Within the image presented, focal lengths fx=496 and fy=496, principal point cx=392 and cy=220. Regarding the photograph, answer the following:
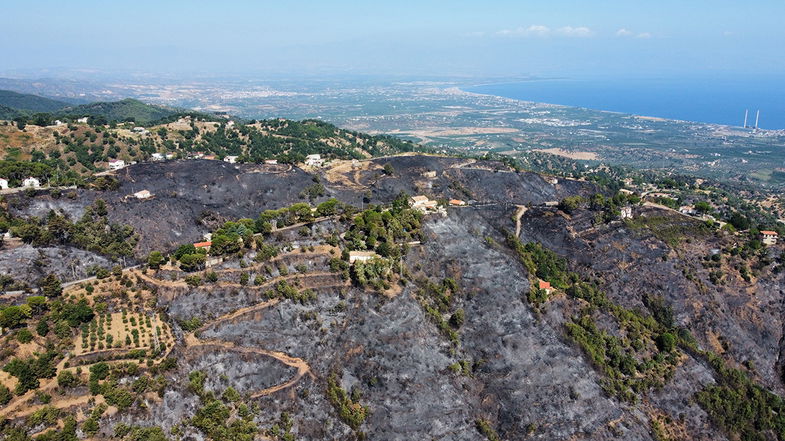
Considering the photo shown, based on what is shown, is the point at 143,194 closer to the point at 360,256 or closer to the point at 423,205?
the point at 360,256

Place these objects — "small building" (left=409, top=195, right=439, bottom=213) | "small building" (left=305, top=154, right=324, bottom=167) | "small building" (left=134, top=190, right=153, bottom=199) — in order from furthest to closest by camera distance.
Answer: "small building" (left=305, top=154, right=324, bottom=167) < "small building" (left=134, top=190, right=153, bottom=199) < "small building" (left=409, top=195, right=439, bottom=213)

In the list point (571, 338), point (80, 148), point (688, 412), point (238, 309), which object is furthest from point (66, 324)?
point (80, 148)

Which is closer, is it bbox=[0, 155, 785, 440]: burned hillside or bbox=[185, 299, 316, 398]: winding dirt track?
bbox=[0, 155, 785, 440]: burned hillside

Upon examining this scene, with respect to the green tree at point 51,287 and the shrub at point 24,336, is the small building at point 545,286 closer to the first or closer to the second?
the green tree at point 51,287

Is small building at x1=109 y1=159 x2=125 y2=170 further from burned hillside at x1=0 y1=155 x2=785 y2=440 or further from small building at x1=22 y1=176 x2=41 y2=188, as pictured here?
small building at x1=22 y1=176 x2=41 y2=188

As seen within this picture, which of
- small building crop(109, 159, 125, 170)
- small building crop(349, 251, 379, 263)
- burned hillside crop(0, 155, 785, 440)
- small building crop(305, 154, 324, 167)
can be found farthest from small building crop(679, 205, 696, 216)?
small building crop(109, 159, 125, 170)

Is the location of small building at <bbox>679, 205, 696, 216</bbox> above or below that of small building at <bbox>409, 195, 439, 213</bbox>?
below

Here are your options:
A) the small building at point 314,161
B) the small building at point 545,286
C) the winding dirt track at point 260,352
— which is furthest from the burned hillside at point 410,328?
the small building at point 314,161

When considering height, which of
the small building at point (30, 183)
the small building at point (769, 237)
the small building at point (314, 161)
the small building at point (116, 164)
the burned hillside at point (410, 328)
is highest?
the small building at point (314, 161)

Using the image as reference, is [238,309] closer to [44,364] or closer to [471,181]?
[44,364]

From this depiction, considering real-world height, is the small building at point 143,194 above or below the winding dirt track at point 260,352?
above

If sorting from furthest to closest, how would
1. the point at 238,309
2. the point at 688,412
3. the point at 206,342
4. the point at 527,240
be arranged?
1. the point at 527,240
2. the point at 688,412
3. the point at 238,309
4. the point at 206,342
